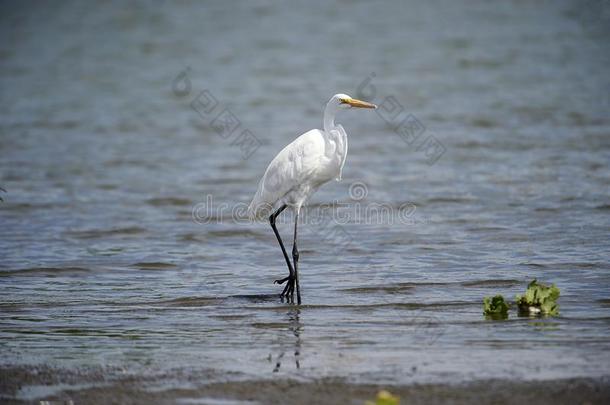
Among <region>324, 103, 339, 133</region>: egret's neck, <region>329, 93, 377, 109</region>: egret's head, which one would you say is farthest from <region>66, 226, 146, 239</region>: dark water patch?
<region>329, 93, 377, 109</region>: egret's head

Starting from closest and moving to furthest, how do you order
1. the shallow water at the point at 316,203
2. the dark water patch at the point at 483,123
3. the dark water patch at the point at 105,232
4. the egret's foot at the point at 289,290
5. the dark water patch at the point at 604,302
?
the shallow water at the point at 316,203 < the dark water patch at the point at 604,302 < the egret's foot at the point at 289,290 < the dark water patch at the point at 105,232 < the dark water patch at the point at 483,123

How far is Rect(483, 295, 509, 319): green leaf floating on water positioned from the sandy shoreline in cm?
184

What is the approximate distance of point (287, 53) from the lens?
33344mm

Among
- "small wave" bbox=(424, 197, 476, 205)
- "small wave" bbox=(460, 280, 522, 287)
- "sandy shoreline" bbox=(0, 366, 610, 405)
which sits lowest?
"sandy shoreline" bbox=(0, 366, 610, 405)

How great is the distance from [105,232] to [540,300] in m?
7.22

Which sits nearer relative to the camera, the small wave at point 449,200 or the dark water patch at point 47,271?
the dark water patch at point 47,271

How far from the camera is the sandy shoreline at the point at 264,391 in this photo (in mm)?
6098

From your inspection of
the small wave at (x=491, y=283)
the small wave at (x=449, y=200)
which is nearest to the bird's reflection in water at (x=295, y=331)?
the small wave at (x=491, y=283)

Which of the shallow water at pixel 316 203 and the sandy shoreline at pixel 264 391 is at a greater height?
the shallow water at pixel 316 203

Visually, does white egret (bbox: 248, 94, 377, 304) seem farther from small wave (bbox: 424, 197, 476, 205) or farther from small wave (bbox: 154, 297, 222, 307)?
small wave (bbox: 424, 197, 476, 205)

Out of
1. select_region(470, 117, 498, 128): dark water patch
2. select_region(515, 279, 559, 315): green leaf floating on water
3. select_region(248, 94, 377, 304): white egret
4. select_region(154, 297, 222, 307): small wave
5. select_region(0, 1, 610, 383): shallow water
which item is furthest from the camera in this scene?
select_region(470, 117, 498, 128): dark water patch

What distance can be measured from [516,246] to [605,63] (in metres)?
17.1

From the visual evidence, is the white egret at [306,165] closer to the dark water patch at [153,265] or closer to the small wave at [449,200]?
the dark water patch at [153,265]

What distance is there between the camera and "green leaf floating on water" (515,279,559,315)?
26.5 feet
